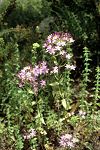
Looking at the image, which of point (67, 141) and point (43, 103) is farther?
point (43, 103)

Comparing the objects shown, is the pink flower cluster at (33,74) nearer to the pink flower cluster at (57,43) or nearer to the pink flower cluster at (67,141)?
the pink flower cluster at (57,43)

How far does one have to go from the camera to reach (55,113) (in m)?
4.37

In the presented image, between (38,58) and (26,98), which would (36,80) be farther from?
(38,58)

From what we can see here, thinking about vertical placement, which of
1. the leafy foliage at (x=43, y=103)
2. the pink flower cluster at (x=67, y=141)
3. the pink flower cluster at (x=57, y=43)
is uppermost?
the pink flower cluster at (x=57, y=43)

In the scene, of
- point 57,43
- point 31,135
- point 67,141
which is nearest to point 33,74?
point 57,43

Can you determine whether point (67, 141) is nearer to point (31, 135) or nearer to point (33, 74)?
point (31, 135)

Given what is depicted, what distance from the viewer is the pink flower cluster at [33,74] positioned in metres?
4.04

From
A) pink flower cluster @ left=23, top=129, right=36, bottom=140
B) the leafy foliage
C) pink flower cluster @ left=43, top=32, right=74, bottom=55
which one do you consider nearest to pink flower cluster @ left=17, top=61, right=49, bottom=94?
the leafy foliage

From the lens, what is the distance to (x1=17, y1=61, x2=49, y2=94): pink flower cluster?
404 centimetres

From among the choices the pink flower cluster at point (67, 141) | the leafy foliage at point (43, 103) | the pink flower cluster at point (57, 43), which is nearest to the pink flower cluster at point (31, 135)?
the leafy foliage at point (43, 103)

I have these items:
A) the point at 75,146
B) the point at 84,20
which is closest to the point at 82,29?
the point at 84,20

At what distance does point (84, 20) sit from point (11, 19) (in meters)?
1.38

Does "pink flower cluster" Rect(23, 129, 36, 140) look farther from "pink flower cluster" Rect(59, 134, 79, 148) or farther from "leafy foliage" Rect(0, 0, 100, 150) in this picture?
"pink flower cluster" Rect(59, 134, 79, 148)

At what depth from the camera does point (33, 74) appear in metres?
4.07
